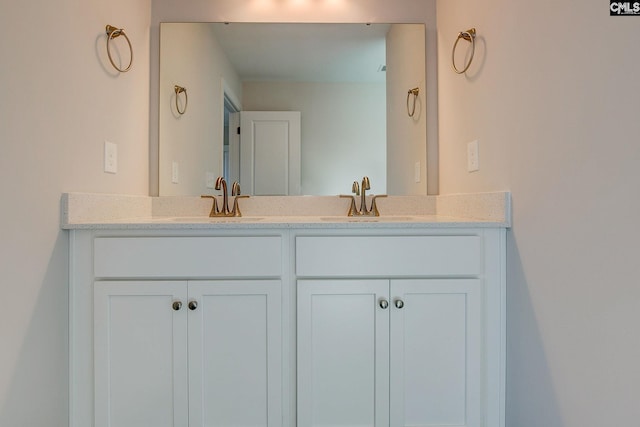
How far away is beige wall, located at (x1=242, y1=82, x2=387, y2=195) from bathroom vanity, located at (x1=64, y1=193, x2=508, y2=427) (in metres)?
0.67

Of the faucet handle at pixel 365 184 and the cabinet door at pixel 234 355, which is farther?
the faucet handle at pixel 365 184

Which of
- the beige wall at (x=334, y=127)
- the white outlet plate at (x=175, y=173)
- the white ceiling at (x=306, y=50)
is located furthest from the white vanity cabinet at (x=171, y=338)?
the white ceiling at (x=306, y=50)

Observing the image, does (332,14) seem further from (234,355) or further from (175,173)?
(234,355)

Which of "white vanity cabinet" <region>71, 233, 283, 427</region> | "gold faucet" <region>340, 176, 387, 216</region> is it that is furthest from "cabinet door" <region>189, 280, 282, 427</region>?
"gold faucet" <region>340, 176, 387, 216</region>

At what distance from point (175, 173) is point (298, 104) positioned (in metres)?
0.71

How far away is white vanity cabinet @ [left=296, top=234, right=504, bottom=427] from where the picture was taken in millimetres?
1386

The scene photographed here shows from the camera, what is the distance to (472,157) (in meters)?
1.63

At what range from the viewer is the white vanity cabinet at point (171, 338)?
1360 mm

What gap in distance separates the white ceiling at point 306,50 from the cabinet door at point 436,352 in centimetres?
115

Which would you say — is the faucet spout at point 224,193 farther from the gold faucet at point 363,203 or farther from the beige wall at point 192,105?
the gold faucet at point 363,203

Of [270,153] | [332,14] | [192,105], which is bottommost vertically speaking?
[270,153]

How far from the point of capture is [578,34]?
3.34ft

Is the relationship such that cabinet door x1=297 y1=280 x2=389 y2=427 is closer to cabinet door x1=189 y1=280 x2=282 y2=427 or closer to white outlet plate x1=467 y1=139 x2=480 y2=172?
cabinet door x1=189 y1=280 x2=282 y2=427

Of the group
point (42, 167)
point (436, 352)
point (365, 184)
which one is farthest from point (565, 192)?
point (42, 167)
